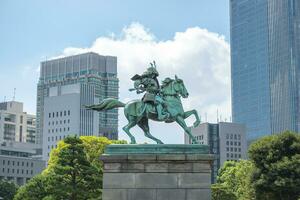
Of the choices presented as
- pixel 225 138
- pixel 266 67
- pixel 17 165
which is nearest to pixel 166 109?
pixel 17 165

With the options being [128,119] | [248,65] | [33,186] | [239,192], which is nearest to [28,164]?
[248,65]

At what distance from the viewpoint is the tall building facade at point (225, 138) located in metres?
→ 185

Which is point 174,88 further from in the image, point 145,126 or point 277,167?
point 277,167

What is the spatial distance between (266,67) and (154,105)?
520ft

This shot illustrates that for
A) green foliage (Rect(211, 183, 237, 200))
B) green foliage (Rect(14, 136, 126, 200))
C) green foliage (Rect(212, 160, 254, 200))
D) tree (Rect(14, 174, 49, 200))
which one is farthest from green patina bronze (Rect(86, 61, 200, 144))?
green foliage (Rect(211, 183, 237, 200))

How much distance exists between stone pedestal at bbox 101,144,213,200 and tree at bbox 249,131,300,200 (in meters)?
21.1

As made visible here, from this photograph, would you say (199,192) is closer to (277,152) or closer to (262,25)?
(277,152)

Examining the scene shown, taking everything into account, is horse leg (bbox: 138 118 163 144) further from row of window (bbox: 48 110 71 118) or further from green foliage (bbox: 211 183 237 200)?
row of window (bbox: 48 110 71 118)

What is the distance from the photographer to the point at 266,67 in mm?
181750

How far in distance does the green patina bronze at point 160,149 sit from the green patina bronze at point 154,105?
905 mm

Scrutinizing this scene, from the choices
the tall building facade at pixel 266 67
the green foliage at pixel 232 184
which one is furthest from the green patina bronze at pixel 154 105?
the tall building facade at pixel 266 67

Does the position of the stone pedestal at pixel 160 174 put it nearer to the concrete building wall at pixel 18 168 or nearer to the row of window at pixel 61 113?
the concrete building wall at pixel 18 168

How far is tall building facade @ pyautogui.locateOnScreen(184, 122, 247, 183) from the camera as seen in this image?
607 feet

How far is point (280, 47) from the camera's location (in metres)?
178
